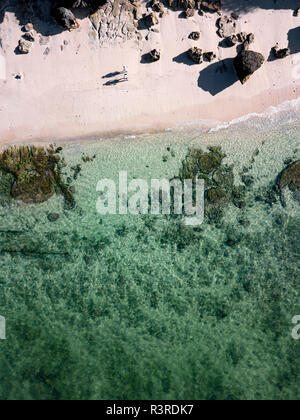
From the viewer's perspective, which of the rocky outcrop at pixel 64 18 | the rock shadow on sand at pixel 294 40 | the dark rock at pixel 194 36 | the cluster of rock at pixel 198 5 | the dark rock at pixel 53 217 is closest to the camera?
the rocky outcrop at pixel 64 18

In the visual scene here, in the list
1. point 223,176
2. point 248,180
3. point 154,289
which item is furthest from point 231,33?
point 154,289

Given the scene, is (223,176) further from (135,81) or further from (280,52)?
(280,52)

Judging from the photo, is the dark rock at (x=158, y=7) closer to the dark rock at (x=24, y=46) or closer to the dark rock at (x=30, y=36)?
the dark rock at (x=30, y=36)

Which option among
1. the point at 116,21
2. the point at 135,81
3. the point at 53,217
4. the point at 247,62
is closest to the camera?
the point at 247,62

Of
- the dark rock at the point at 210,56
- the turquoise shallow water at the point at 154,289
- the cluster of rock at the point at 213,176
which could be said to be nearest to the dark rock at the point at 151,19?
the dark rock at the point at 210,56

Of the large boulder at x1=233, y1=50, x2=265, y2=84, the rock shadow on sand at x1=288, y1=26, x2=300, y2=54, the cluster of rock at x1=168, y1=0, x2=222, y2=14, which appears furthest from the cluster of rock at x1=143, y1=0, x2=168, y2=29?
the rock shadow on sand at x1=288, y1=26, x2=300, y2=54

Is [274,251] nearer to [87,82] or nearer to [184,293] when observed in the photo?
[184,293]
